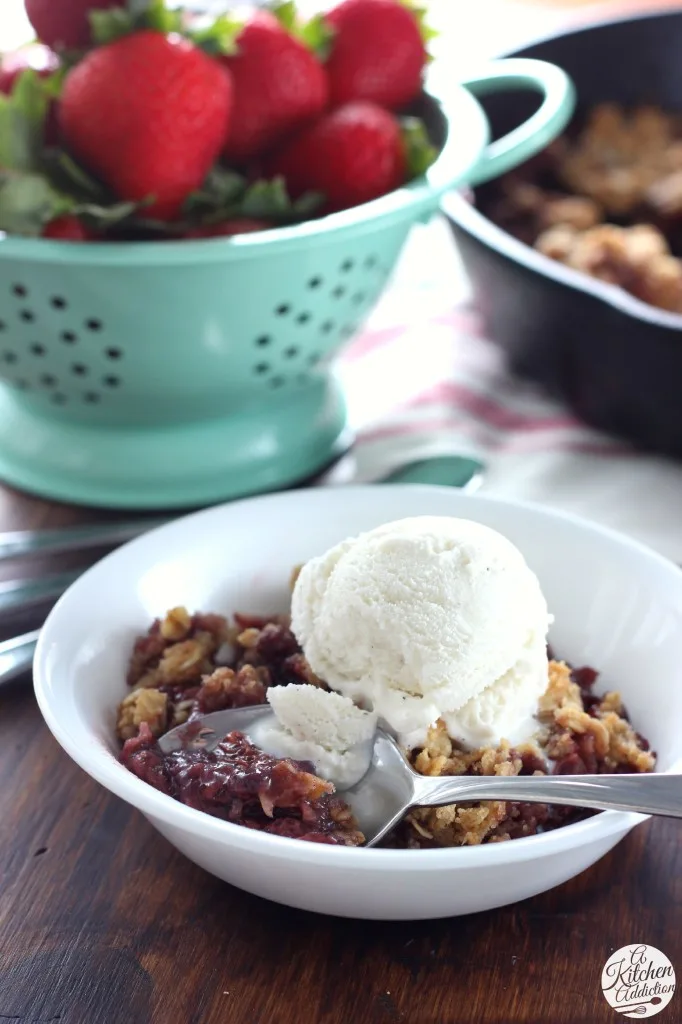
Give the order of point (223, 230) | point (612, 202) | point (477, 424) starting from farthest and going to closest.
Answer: point (612, 202) < point (477, 424) < point (223, 230)

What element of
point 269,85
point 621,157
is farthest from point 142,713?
point 621,157

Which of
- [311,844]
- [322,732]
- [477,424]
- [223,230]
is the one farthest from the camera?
[477,424]

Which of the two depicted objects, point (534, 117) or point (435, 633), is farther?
point (534, 117)

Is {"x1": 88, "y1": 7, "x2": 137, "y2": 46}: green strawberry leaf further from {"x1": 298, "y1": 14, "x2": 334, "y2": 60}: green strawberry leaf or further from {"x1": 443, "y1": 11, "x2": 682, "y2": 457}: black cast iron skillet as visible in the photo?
{"x1": 443, "y1": 11, "x2": 682, "y2": 457}: black cast iron skillet

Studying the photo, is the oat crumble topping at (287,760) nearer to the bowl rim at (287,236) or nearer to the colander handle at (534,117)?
the bowl rim at (287,236)

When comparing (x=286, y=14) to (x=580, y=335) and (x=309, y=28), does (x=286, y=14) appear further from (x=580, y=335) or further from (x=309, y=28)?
(x=580, y=335)

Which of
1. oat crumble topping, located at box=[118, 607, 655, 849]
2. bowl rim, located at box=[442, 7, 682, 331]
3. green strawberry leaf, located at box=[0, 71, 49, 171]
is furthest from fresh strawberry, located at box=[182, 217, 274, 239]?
oat crumble topping, located at box=[118, 607, 655, 849]

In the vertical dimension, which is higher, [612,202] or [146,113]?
[146,113]
